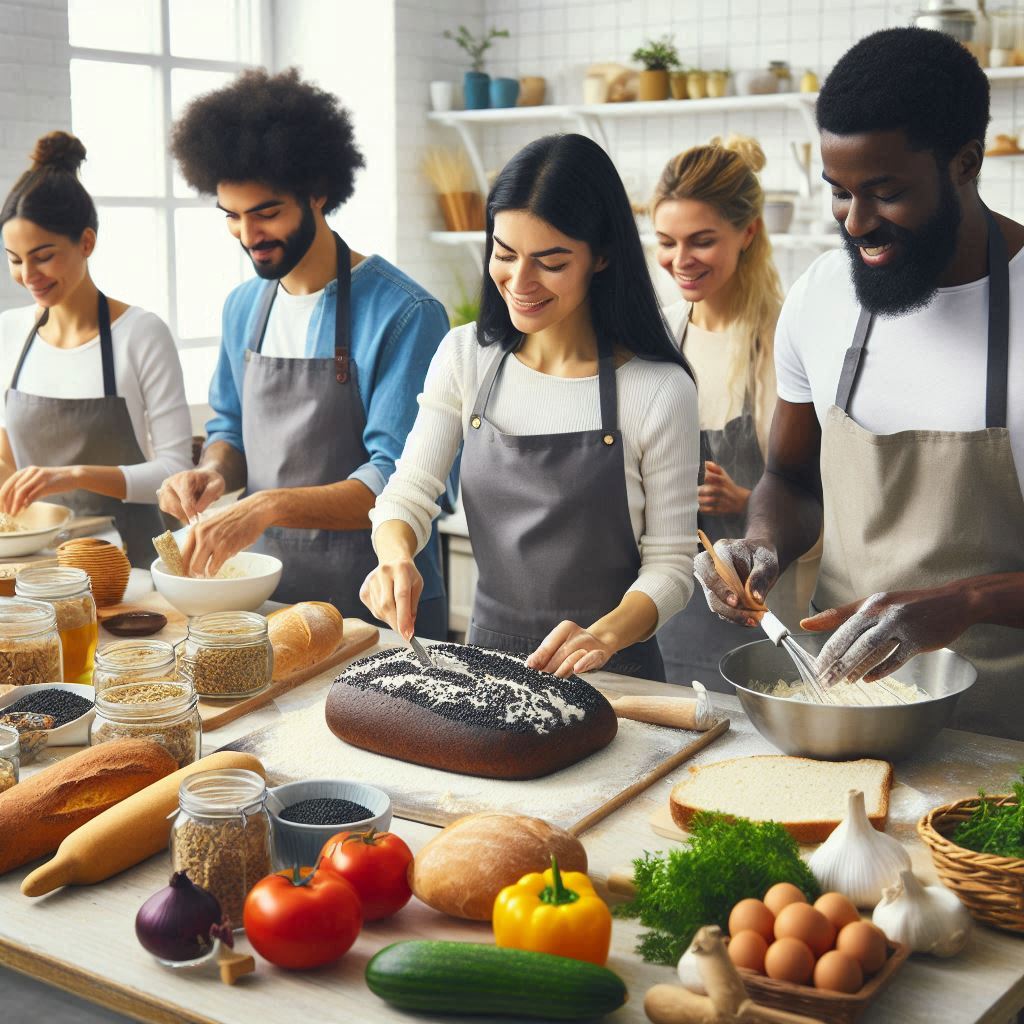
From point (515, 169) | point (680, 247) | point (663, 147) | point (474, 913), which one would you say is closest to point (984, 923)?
point (474, 913)

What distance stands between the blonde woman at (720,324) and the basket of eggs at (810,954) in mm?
1812

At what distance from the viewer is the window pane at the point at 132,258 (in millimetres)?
5211

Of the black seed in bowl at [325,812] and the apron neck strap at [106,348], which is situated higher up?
the apron neck strap at [106,348]

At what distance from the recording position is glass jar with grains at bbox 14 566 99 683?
6.86 ft

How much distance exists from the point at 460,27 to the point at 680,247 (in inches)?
122

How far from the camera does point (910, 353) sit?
2070 millimetres

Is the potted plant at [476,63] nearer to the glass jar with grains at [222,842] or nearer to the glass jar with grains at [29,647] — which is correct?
the glass jar with grains at [29,647]

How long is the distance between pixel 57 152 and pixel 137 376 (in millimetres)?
618

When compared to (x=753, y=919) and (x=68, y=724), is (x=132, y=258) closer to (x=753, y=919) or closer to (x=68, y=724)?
(x=68, y=724)

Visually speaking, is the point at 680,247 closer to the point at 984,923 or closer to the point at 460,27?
the point at 984,923

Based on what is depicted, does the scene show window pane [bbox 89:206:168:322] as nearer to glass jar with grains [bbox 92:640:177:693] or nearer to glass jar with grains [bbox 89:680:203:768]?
glass jar with grains [bbox 92:640:177:693]

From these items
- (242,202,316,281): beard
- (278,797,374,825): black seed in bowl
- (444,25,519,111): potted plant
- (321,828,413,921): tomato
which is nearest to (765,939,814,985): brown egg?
(321,828,413,921): tomato

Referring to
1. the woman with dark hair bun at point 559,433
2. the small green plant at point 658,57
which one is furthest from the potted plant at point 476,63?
the woman with dark hair bun at point 559,433

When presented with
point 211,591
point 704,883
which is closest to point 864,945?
point 704,883
